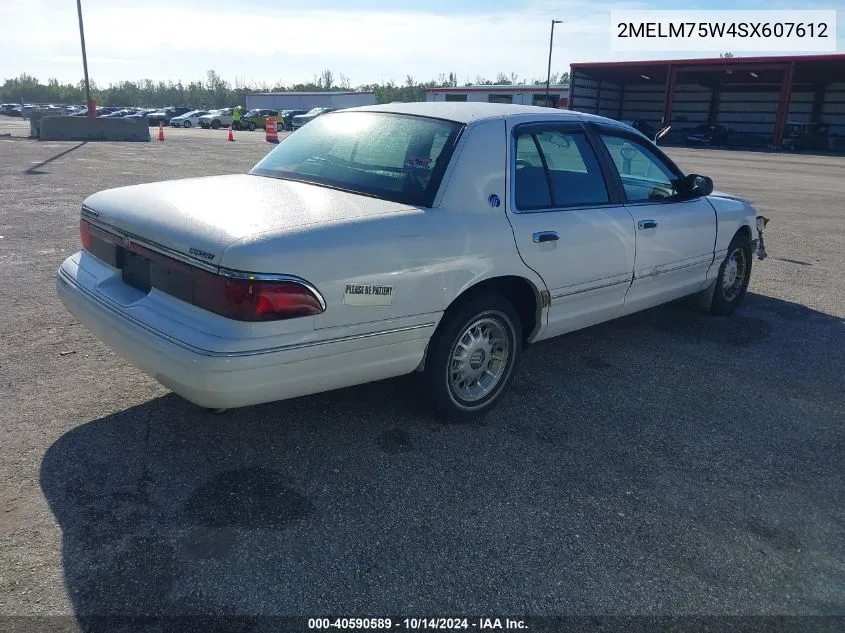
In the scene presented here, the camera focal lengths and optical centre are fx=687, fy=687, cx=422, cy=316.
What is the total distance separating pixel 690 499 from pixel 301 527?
1.77 m

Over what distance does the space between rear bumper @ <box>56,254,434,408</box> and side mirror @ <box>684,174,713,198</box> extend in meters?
2.72

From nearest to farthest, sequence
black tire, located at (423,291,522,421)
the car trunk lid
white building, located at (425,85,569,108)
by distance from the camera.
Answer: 1. the car trunk lid
2. black tire, located at (423,291,522,421)
3. white building, located at (425,85,569,108)

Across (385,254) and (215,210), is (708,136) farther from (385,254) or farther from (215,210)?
(215,210)

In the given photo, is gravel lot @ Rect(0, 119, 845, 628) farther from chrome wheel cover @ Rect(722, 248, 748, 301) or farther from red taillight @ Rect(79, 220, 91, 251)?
chrome wheel cover @ Rect(722, 248, 748, 301)

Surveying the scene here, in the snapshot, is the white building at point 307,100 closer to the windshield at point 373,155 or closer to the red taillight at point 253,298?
the windshield at point 373,155

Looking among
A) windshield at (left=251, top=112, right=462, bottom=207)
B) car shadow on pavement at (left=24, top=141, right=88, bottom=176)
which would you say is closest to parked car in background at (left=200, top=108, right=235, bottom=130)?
car shadow on pavement at (left=24, top=141, right=88, bottom=176)

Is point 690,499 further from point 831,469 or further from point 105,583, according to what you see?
point 105,583

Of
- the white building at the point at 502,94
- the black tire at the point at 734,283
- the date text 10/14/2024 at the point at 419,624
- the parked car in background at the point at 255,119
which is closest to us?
the date text 10/14/2024 at the point at 419,624

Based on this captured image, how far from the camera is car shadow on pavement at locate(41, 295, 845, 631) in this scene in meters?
2.51

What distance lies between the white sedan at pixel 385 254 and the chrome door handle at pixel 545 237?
1 cm

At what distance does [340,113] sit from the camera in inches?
→ 176

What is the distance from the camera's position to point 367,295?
3.08 m

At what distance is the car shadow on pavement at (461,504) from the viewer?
2.51m

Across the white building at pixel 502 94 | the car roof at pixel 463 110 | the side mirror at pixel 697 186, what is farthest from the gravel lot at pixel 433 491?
the white building at pixel 502 94
